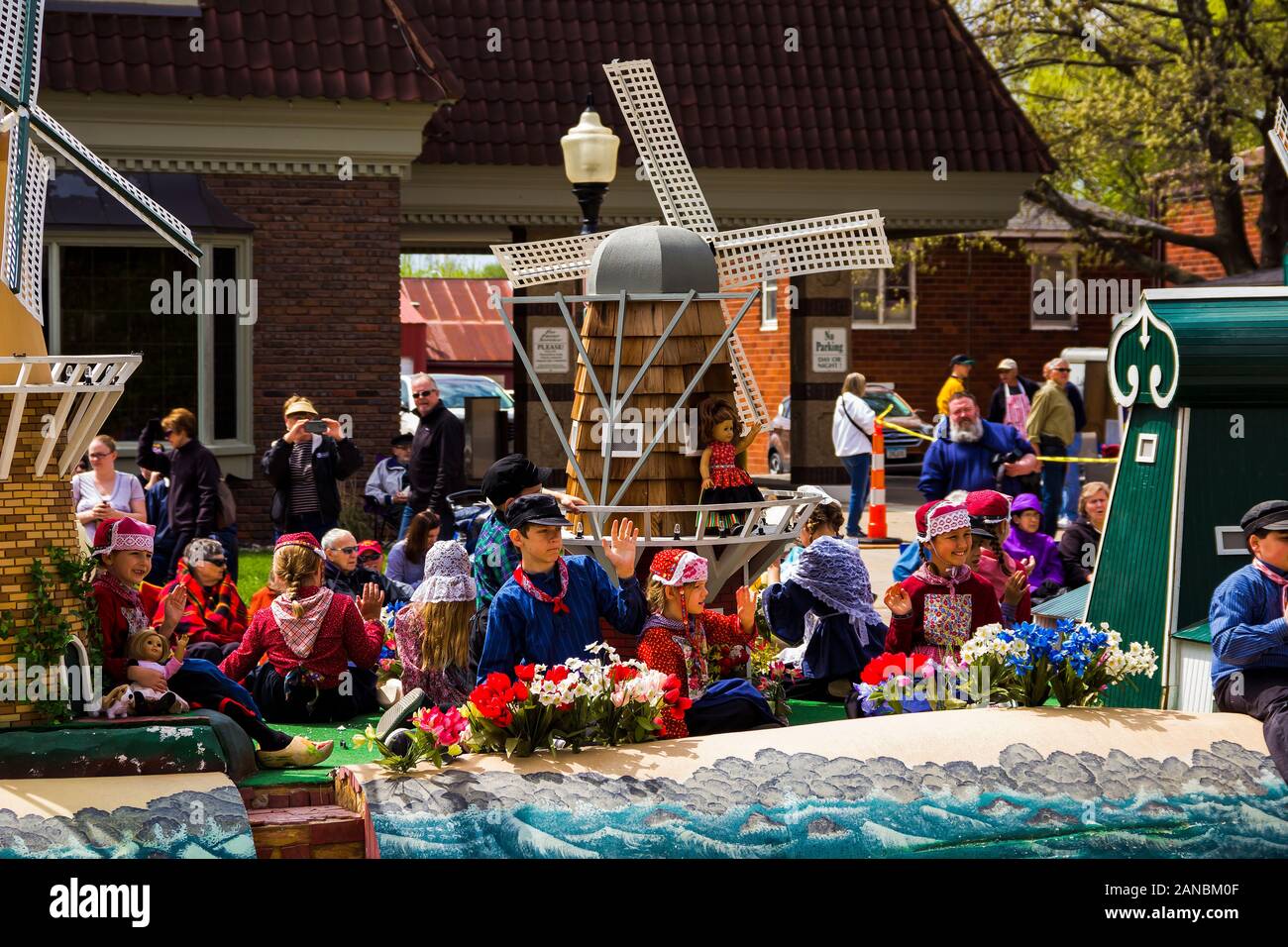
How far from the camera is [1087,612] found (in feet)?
30.8

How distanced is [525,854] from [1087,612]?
146 inches

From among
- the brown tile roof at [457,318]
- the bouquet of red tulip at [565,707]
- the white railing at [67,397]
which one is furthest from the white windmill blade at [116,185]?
the brown tile roof at [457,318]

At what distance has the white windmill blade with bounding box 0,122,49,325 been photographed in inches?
290

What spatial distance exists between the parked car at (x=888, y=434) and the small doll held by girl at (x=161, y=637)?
17983 millimetres

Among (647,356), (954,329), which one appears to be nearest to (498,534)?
(647,356)

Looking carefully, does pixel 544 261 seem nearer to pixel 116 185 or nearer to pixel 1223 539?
pixel 116 185

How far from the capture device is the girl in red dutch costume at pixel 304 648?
8.87 m

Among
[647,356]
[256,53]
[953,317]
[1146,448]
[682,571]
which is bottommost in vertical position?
[682,571]

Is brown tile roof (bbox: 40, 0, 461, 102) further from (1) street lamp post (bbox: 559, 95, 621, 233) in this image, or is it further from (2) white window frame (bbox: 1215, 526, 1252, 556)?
(2) white window frame (bbox: 1215, 526, 1252, 556)

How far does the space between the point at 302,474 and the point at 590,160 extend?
10.3 ft

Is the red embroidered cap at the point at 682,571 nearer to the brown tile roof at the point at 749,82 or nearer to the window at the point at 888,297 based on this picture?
the brown tile roof at the point at 749,82

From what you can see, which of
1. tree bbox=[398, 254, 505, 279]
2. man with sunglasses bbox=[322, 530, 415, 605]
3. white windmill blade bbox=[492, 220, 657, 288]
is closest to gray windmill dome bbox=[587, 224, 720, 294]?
white windmill blade bbox=[492, 220, 657, 288]

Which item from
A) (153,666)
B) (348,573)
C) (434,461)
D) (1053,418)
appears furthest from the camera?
(1053,418)

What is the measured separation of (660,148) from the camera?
1391 cm
